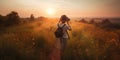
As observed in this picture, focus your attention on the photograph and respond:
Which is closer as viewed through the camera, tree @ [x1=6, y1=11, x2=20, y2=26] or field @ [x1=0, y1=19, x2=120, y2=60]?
field @ [x1=0, y1=19, x2=120, y2=60]

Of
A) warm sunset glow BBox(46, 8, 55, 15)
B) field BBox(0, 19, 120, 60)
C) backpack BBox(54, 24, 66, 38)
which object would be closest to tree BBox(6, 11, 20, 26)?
field BBox(0, 19, 120, 60)

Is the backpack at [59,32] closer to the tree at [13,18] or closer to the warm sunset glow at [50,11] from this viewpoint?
the warm sunset glow at [50,11]

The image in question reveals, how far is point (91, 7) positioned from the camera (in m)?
7.57

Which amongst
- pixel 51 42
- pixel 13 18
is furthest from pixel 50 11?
pixel 13 18

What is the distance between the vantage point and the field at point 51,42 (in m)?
6.27

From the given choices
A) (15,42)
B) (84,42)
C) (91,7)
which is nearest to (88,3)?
(91,7)

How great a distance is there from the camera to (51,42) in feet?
23.6

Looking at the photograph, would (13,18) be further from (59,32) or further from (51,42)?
(59,32)

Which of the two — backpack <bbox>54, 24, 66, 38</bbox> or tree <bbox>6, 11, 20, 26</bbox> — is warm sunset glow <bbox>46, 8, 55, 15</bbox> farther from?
tree <bbox>6, 11, 20, 26</bbox>

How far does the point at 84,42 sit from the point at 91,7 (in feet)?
3.40

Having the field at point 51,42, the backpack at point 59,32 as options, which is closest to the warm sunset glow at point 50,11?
the field at point 51,42

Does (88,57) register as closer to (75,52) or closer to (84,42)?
(75,52)

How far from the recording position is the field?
247 inches

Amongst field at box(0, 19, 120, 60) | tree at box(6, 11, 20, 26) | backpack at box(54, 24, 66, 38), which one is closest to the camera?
field at box(0, 19, 120, 60)
